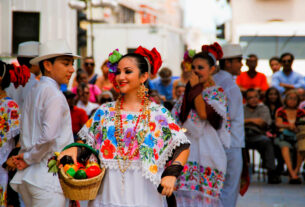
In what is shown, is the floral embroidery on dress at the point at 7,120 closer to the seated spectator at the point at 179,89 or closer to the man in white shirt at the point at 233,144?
the man in white shirt at the point at 233,144

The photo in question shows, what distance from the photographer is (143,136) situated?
4.77 m

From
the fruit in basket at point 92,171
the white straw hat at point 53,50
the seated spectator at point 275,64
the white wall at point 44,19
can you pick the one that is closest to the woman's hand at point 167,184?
the fruit in basket at point 92,171

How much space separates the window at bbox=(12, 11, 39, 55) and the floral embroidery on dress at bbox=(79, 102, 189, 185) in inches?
608

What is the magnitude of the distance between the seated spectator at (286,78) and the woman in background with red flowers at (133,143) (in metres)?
9.07

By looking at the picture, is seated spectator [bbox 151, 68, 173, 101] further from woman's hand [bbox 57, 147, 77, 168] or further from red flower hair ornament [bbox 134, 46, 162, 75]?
woman's hand [bbox 57, 147, 77, 168]

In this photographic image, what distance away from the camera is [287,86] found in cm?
1351

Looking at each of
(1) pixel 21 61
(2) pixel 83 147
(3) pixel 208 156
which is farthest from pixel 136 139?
(1) pixel 21 61

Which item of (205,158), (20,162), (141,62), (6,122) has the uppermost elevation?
(141,62)

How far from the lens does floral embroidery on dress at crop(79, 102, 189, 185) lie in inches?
187

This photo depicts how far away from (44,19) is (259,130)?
33.8 feet

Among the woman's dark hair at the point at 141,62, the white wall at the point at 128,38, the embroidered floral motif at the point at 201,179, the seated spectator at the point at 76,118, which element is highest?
the white wall at the point at 128,38

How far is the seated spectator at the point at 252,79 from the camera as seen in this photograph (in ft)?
43.7

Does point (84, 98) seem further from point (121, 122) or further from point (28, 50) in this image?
point (121, 122)

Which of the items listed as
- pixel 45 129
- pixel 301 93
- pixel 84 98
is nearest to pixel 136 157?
pixel 45 129
